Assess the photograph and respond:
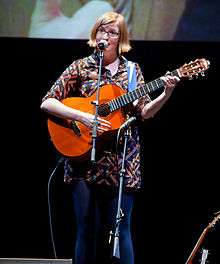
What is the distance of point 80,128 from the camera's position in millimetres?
3295

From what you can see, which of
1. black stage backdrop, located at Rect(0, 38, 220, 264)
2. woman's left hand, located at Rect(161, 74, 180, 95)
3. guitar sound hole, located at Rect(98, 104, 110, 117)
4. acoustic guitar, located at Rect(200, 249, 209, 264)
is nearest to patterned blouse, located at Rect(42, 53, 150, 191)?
→ guitar sound hole, located at Rect(98, 104, 110, 117)

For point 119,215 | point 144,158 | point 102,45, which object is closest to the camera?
point 119,215

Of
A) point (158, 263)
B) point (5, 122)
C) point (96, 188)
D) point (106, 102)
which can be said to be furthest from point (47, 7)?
point (158, 263)

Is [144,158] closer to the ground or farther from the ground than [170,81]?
closer to the ground

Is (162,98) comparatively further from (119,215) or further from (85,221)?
(85,221)

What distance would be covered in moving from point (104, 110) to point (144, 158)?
1172 mm

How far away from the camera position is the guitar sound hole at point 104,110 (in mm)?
3252

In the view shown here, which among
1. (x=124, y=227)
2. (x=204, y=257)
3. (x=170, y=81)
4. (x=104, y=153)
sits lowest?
(x=204, y=257)

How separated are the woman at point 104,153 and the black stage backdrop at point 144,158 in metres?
0.96

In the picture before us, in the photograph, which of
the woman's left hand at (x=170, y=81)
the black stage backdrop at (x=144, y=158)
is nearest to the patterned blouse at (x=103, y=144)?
the woman's left hand at (x=170, y=81)

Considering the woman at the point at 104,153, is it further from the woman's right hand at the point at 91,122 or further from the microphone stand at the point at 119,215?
the microphone stand at the point at 119,215

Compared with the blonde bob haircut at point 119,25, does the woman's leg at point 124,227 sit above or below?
below

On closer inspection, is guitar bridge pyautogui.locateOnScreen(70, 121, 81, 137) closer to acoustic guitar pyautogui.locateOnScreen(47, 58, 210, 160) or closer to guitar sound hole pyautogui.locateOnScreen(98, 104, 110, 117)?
acoustic guitar pyautogui.locateOnScreen(47, 58, 210, 160)

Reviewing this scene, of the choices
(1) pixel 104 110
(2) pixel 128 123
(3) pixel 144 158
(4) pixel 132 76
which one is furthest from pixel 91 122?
(3) pixel 144 158
